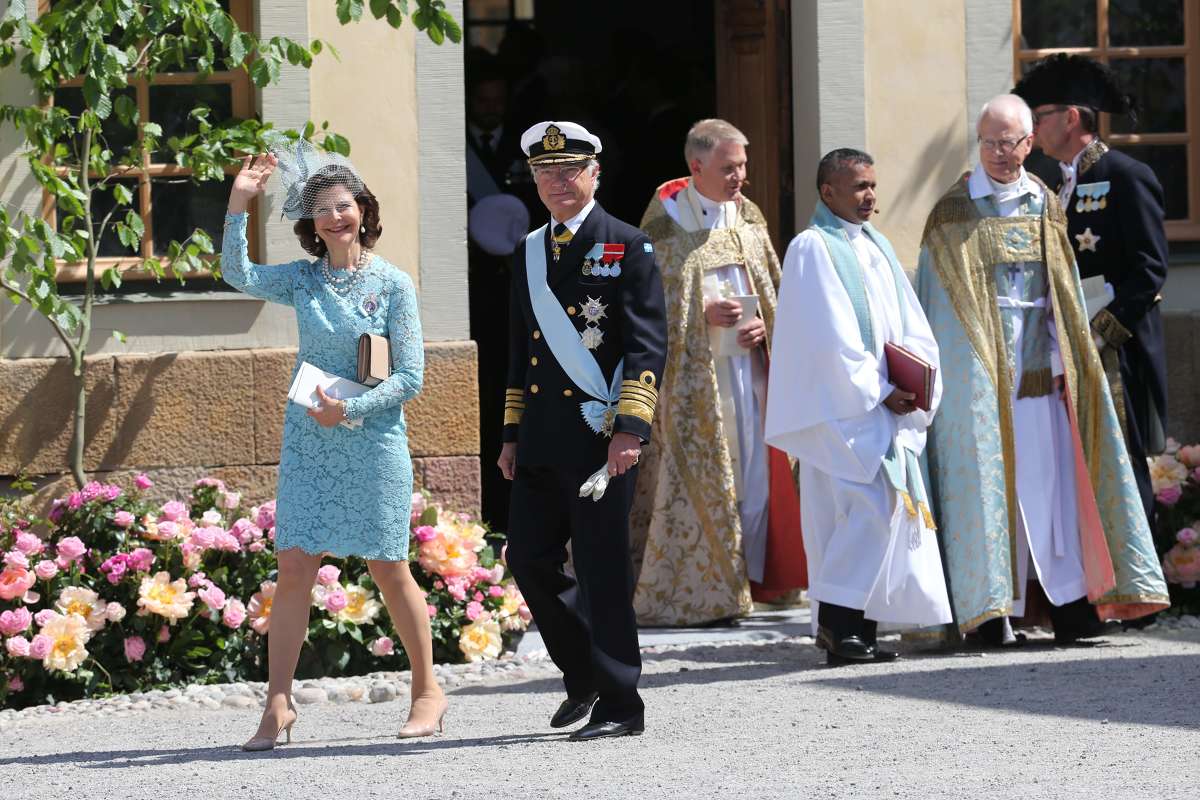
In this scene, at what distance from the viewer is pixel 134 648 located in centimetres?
787

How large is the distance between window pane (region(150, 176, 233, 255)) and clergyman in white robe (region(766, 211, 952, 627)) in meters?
2.69

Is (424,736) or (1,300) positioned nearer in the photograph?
(424,736)

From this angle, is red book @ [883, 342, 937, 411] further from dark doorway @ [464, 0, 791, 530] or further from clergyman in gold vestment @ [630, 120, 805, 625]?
dark doorway @ [464, 0, 791, 530]

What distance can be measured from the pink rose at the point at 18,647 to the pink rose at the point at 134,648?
357 millimetres

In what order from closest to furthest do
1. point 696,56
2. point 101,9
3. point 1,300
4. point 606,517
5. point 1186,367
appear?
point 606,517 → point 101,9 → point 1,300 → point 1186,367 → point 696,56

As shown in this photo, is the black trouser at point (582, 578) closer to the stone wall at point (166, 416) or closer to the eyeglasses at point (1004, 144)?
the eyeglasses at point (1004, 144)

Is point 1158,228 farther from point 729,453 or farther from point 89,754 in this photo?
point 89,754

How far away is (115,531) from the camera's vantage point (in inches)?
323

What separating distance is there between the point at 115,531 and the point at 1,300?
4.62ft

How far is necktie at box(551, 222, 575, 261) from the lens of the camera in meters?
6.44

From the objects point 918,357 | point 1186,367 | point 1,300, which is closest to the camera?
point 918,357

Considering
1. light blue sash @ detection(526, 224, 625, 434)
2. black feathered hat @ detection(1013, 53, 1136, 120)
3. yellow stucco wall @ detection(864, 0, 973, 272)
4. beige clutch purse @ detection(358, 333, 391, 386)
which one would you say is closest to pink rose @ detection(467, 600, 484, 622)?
beige clutch purse @ detection(358, 333, 391, 386)

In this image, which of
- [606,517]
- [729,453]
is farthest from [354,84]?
[606,517]

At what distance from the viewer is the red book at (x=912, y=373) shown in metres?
7.79
